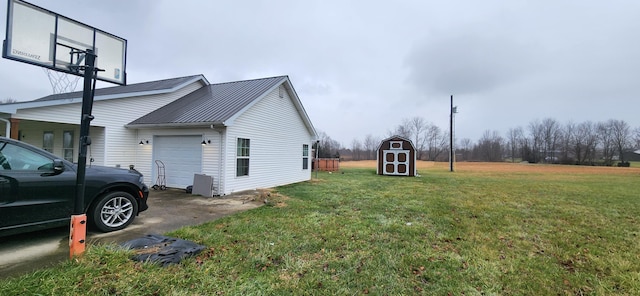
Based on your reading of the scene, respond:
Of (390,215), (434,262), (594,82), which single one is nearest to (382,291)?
(434,262)

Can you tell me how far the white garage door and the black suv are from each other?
449 centimetres

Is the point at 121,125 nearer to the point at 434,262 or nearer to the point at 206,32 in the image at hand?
the point at 206,32

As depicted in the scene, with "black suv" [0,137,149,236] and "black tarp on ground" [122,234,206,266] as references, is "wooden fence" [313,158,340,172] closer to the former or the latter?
"black suv" [0,137,149,236]

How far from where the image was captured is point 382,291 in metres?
2.73

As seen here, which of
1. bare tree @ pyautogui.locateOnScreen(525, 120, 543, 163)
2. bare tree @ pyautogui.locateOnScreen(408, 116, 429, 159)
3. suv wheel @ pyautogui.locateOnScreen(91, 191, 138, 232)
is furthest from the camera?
bare tree @ pyautogui.locateOnScreen(408, 116, 429, 159)

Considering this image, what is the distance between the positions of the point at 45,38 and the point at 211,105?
6079 millimetres

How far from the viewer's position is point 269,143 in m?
10.9

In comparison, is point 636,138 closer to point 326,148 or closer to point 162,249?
point 326,148

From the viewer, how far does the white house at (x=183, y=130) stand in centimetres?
850

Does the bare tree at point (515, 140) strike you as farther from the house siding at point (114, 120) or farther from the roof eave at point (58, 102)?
the house siding at point (114, 120)

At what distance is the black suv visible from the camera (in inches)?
135

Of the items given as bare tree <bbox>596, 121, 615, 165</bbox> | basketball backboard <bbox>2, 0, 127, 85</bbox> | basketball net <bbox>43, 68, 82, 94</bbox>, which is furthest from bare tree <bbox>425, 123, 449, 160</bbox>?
basketball backboard <bbox>2, 0, 127, 85</bbox>

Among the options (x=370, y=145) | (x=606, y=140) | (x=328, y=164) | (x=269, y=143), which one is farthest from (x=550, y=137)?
(x=269, y=143)

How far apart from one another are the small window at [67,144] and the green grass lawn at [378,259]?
32.3 feet
